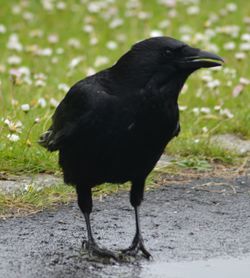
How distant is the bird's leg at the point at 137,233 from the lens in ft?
17.9

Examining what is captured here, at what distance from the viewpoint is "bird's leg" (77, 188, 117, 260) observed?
17.6 feet

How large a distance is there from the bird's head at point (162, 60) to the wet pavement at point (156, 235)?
0.94 metres

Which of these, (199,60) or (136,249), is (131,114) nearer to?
(199,60)

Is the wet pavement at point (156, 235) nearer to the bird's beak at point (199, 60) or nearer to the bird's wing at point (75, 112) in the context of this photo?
the bird's wing at point (75, 112)

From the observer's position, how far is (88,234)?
555 cm

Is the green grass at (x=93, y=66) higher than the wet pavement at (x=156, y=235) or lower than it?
lower

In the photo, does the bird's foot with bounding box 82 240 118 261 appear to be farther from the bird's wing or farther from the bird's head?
the bird's head

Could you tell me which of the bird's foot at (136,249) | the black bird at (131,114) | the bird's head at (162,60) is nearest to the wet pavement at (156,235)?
the bird's foot at (136,249)

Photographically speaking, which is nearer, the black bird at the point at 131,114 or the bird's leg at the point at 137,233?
the black bird at the point at 131,114

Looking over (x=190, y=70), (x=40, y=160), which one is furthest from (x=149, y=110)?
(x=40, y=160)

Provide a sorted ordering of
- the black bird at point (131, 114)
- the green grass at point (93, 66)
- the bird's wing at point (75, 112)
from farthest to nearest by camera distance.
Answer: the green grass at point (93, 66)
the bird's wing at point (75, 112)
the black bird at point (131, 114)

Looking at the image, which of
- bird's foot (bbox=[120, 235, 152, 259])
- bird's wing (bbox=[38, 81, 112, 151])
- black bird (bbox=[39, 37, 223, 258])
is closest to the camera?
black bird (bbox=[39, 37, 223, 258])

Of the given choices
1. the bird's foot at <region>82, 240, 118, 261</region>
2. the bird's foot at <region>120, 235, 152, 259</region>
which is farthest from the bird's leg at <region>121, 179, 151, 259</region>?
the bird's foot at <region>82, 240, 118, 261</region>

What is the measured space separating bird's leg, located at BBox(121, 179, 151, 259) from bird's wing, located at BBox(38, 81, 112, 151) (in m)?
0.45
